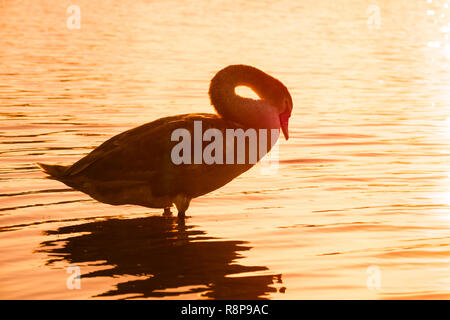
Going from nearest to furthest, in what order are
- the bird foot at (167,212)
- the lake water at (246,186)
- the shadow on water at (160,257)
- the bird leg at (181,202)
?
the shadow on water at (160,257) < the lake water at (246,186) < the bird leg at (181,202) < the bird foot at (167,212)

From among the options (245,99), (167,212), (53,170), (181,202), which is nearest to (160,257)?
(181,202)

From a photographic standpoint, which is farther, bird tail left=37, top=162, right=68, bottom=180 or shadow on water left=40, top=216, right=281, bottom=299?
bird tail left=37, top=162, right=68, bottom=180

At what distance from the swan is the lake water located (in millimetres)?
413

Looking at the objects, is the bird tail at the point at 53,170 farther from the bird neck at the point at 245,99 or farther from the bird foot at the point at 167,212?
the bird neck at the point at 245,99

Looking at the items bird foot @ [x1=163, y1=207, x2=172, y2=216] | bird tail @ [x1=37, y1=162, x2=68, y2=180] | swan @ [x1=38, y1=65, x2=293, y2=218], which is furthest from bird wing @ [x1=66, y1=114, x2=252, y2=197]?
bird foot @ [x1=163, y1=207, x2=172, y2=216]

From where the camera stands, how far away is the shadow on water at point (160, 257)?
7746mm

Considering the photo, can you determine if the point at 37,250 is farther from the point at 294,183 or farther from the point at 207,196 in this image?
the point at 294,183

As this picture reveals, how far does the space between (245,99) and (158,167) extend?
1.30m

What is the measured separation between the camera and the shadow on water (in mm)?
7746

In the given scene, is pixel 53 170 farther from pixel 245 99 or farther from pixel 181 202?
pixel 245 99

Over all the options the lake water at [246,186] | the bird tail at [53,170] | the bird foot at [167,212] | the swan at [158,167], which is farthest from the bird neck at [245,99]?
the bird tail at [53,170]

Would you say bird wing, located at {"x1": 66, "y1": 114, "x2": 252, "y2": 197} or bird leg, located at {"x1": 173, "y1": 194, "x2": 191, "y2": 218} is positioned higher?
bird wing, located at {"x1": 66, "y1": 114, "x2": 252, "y2": 197}

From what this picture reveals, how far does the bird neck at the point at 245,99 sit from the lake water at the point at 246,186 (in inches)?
43.9

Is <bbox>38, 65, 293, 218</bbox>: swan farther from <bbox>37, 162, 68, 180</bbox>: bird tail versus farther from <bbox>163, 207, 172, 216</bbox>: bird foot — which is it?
<bbox>163, 207, 172, 216</bbox>: bird foot
